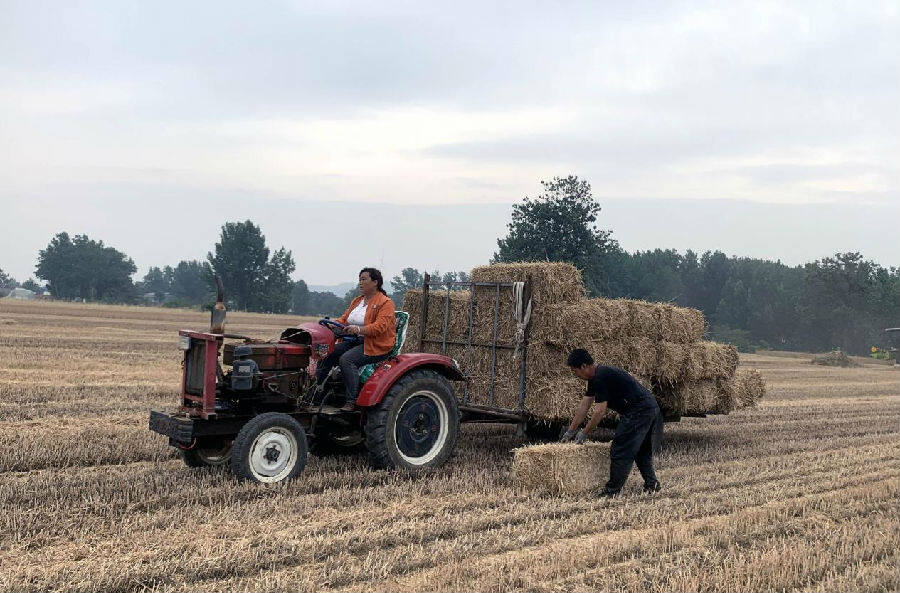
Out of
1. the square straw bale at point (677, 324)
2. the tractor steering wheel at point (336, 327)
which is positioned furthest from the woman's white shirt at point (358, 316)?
the square straw bale at point (677, 324)

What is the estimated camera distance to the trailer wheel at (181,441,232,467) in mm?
7840

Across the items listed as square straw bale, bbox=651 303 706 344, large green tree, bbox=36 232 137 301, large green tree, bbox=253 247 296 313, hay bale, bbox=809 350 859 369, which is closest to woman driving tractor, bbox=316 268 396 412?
square straw bale, bbox=651 303 706 344

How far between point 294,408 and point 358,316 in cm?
106

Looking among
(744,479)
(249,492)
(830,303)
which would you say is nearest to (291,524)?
(249,492)

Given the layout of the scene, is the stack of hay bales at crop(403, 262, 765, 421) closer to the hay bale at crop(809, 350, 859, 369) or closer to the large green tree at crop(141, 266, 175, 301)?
the hay bale at crop(809, 350, 859, 369)

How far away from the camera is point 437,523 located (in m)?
6.11

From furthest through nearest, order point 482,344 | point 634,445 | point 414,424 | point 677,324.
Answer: point 677,324, point 482,344, point 414,424, point 634,445

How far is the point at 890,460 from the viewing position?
967cm

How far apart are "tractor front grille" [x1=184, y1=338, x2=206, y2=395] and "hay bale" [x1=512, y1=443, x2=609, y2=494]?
291cm

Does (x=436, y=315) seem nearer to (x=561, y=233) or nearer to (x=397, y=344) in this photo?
(x=397, y=344)

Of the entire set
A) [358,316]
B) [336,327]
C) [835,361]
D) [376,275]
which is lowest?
[835,361]

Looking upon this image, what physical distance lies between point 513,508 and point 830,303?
240ft

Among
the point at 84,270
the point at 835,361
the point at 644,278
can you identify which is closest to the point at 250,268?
the point at 84,270

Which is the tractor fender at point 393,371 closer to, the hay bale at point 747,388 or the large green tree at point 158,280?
the hay bale at point 747,388
